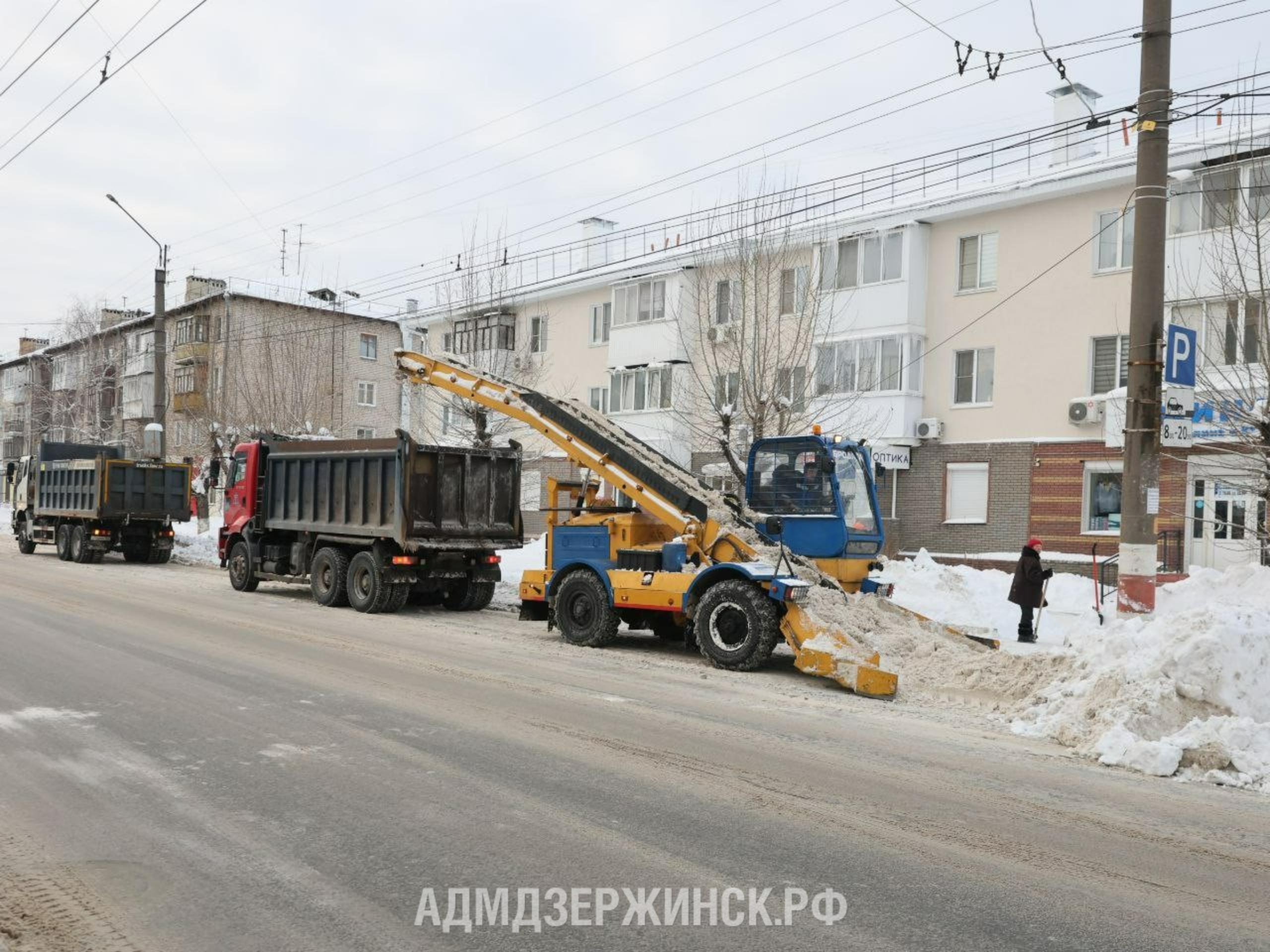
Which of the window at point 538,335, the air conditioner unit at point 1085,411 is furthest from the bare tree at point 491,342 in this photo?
the air conditioner unit at point 1085,411

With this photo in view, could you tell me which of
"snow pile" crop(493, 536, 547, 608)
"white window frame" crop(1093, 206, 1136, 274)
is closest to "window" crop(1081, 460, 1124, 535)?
"white window frame" crop(1093, 206, 1136, 274)

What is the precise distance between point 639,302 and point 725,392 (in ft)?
38.1

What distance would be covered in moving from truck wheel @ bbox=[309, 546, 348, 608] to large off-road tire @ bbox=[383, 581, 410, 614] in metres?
1.17

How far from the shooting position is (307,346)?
133ft

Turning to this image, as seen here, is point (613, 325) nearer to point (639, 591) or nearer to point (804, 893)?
point (639, 591)

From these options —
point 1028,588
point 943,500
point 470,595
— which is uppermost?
point 943,500

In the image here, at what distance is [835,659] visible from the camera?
1025 cm

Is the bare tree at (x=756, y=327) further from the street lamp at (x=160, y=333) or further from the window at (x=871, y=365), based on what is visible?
the street lamp at (x=160, y=333)

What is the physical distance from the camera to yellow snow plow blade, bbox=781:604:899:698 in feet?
32.9

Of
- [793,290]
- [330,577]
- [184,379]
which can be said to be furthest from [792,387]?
[184,379]

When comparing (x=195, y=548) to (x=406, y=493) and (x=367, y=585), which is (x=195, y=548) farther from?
(x=406, y=493)

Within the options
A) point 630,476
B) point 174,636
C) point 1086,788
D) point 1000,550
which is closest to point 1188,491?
point 1000,550

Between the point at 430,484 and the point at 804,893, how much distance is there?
12.3 metres

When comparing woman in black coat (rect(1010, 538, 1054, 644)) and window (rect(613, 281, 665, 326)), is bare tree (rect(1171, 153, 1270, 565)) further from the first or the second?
window (rect(613, 281, 665, 326))
